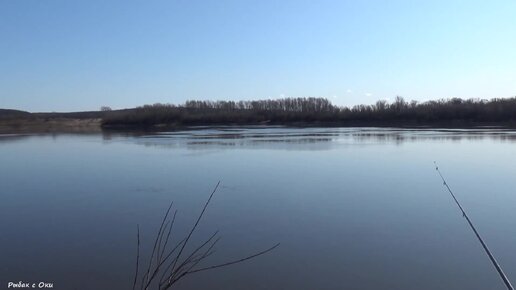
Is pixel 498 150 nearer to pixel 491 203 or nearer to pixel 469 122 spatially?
pixel 491 203

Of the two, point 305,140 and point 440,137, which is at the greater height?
point 305,140

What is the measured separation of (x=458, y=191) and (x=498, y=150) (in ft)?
24.1

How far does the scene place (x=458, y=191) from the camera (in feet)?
23.0

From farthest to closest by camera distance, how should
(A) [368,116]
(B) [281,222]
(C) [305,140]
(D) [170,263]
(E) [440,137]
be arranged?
(A) [368,116]
(E) [440,137]
(C) [305,140]
(B) [281,222]
(D) [170,263]

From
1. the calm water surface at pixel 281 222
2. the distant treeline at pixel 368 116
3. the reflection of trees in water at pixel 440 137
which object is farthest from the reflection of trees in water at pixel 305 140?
the distant treeline at pixel 368 116

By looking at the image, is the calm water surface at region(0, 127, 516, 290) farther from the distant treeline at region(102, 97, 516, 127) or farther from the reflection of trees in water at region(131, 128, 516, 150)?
the distant treeline at region(102, 97, 516, 127)

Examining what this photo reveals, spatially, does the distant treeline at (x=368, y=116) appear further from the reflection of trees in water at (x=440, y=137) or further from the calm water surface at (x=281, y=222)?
the calm water surface at (x=281, y=222)

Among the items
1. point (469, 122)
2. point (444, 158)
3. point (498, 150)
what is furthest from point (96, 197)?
point (469, 122)

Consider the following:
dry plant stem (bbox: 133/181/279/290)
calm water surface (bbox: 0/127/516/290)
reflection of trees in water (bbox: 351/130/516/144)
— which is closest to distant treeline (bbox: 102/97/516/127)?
reflection of trees in water (bbox: 351/130/516/144)

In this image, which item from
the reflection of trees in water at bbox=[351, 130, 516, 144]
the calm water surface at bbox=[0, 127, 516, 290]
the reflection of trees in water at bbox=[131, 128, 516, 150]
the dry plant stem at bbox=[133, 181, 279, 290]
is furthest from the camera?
the reflection of trees in water at bbox=[351, 130, 516, 144]

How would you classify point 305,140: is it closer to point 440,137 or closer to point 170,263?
point 440,137

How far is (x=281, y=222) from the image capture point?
5.36 meters

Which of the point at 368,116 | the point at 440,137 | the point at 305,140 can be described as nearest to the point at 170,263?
the point at 305,140

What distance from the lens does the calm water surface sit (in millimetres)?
3738
